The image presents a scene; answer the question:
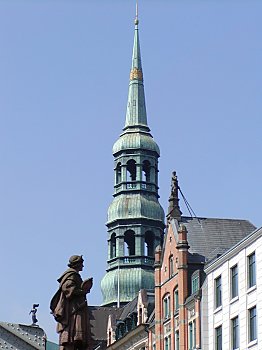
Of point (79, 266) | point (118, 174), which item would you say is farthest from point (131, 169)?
point (79, 266)

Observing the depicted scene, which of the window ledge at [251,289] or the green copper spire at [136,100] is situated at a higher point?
the green copper spire at [136,100]

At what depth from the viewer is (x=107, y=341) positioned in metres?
A: 116

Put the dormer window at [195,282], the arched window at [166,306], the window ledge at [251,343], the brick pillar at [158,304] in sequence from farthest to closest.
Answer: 1. the brick pillar at [158,304]
2. the arched window at [166,306]
3. the dormer window at [195,282]
4. the window ledge at [251,343]

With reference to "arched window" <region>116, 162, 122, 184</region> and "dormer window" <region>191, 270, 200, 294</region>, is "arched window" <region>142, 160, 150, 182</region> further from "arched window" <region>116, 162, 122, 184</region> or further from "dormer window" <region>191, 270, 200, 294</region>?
"dormer window" <region>191, 270, 200, 294</region>

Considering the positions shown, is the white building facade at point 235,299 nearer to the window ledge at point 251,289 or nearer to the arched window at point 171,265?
the window ledge at point 251,289

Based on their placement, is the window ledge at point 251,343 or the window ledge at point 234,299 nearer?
the window ledge at point 251,343

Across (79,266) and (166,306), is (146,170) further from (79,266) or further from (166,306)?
(79,266)

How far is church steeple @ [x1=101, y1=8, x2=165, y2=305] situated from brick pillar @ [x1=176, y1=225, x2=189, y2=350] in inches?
1880

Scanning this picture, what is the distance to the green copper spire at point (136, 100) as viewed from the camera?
14638 centimetres

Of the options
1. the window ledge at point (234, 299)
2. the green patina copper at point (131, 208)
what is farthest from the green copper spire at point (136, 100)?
the window ledge at point (234, 299)

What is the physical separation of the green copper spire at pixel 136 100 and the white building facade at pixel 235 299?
6325cm

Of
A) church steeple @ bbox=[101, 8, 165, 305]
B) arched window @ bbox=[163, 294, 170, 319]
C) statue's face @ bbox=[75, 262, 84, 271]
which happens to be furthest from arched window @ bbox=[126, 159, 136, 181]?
statue's face @ bbox=[75, 262, 84, 271]

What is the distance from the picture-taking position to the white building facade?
2884 inches

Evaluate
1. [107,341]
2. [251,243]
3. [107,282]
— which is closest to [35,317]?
[107,341]
